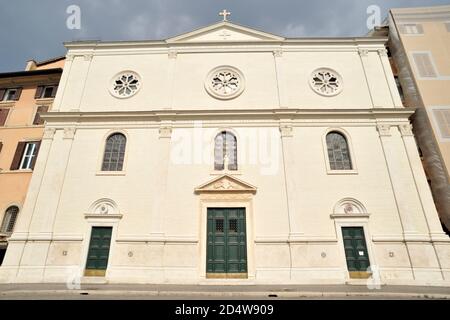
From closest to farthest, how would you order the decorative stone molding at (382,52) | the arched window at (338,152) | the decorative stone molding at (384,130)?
1. the arched window at (338,152)
2. the decorative stone molding at (384,130)
3. the decorative stone molding at (382,52)

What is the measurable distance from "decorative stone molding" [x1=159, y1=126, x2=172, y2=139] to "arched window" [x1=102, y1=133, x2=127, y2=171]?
2067mm

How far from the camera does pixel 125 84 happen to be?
16.4 meters

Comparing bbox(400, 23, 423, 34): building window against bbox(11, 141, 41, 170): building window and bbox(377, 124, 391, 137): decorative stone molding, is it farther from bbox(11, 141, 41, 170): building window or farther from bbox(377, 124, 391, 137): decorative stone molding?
bbox(11, 141, 41, 170): building window

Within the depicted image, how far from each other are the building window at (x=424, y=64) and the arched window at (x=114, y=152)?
18069 millimetres

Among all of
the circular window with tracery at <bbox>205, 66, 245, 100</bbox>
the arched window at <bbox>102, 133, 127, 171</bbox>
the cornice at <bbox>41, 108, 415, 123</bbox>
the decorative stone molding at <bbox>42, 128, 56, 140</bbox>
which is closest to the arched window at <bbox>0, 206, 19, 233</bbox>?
the decorative stone molding at <bbox>42, 128, 56, 140</bbox>

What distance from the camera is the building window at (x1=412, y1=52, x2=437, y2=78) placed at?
16.3 meters

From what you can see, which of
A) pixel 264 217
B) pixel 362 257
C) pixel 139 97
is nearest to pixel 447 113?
pixel 362 257

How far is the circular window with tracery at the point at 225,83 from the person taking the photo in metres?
15.9

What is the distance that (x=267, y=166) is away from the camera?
545 inches

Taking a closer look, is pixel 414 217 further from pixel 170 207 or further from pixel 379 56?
pixel 170 207

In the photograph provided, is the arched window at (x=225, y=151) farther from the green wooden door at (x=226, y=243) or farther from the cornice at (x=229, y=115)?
the green wooden door at (x=226, y=243)

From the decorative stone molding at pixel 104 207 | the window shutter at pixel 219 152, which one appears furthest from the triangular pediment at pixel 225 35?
the decorative stone molding at pixel 104 207

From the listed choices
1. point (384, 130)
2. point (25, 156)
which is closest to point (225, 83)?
point (384, 130)
